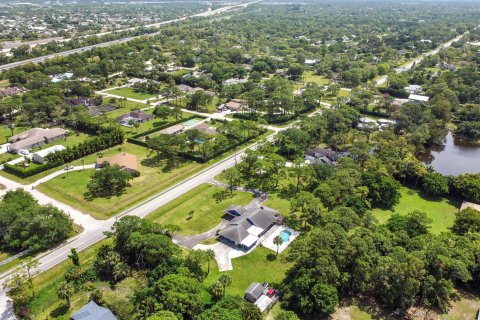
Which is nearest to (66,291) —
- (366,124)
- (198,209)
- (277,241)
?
(198,209)

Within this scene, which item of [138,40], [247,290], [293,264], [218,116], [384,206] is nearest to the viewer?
[247,290]

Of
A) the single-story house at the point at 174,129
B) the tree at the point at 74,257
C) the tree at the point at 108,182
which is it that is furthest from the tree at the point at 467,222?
the single-story house at the point at 174,129

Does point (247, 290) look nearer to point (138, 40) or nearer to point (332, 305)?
point (332, 305)

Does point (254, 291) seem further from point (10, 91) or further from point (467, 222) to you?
point (10, 91)

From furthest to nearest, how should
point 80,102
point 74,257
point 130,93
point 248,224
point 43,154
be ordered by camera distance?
1. point 130,93
2. point 80,102
3. point 43,154
4. point 248,224
5. point 74,257

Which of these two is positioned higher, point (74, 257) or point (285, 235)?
point (74, 257)

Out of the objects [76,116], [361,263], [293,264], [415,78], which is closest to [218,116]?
[76,116]

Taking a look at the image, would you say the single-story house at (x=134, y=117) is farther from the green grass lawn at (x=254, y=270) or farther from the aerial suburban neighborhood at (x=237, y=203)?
the green grass lawn at (x=254, y=270)

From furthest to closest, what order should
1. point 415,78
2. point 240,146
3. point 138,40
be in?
1. point 138,40
2. point 415,78
3. point 240,146
